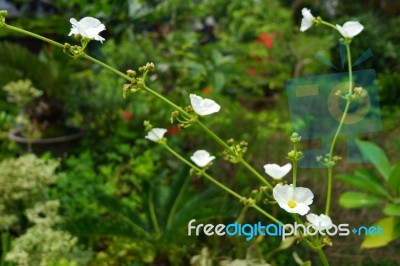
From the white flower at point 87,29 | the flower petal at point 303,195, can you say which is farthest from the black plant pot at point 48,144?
the flower petal at point 303,195

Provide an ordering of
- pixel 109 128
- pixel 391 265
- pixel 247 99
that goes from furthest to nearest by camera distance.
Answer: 1. pixel 247 99
2. pixel 109 128
3. pixel 391 265

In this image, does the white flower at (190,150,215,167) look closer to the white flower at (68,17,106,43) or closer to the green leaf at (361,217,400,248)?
the white flower at (68,17,106,43)

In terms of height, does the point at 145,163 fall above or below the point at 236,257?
above

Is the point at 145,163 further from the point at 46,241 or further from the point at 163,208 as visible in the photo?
the point at 46,241

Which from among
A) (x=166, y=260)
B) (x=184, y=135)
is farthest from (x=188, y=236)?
(x=184, y=135)

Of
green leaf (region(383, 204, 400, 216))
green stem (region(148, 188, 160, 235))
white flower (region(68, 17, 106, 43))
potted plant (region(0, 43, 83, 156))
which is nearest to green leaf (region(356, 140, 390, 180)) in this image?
green leaf (region(383, 204, 400, 216))

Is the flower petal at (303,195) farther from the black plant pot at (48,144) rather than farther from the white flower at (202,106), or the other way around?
the black plant pot at (48,144)
